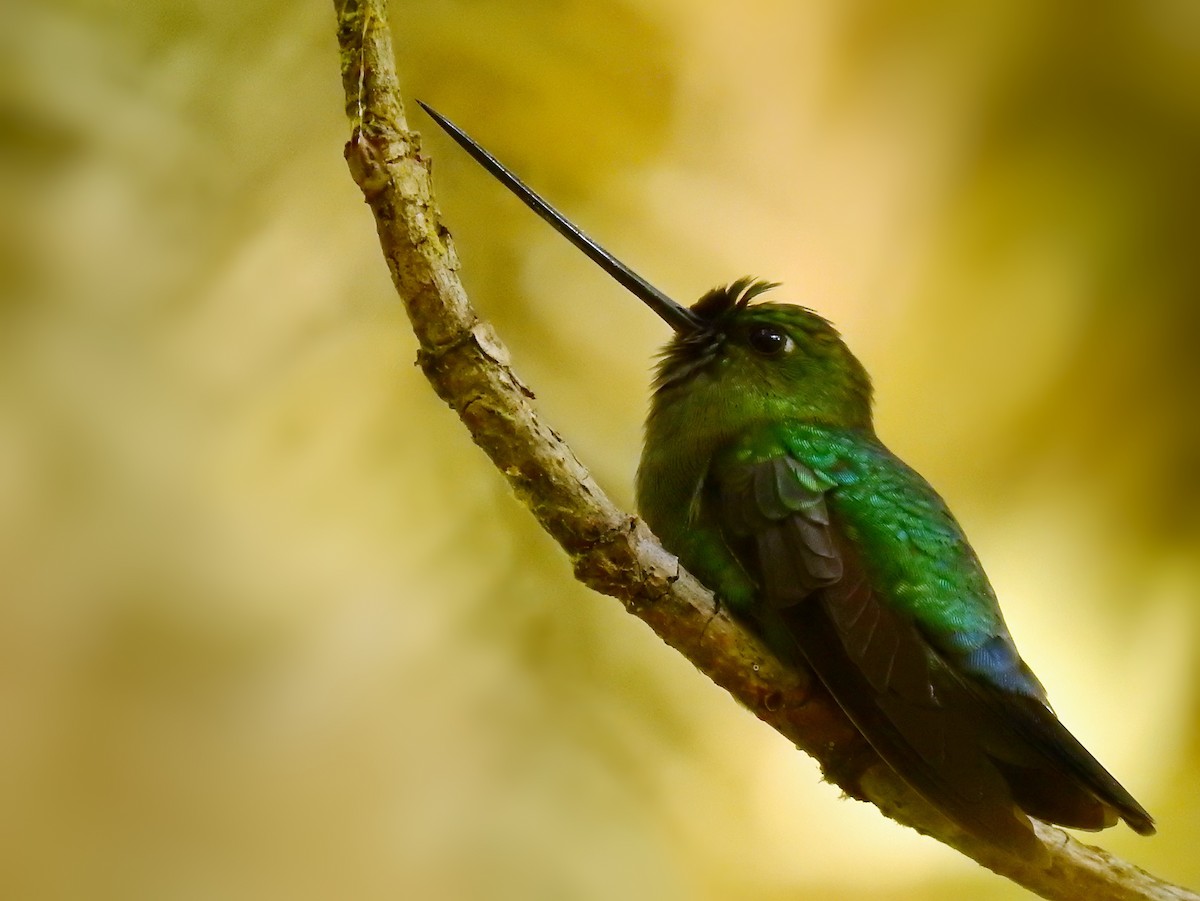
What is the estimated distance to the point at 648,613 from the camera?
55.4 inches

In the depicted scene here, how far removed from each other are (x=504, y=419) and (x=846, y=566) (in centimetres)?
61

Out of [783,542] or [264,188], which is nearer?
[783,542]

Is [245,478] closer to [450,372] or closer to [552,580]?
[552,580]

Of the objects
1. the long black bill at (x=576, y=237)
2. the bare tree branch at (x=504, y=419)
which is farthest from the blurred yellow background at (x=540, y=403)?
the bare tree branch at (x=504, y=419)

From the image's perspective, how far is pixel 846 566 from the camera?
1595 mm

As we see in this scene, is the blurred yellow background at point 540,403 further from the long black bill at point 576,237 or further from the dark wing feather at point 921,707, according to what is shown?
the dark wing feather at point 921,707

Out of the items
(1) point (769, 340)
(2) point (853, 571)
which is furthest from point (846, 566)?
(1) point (769, 340)

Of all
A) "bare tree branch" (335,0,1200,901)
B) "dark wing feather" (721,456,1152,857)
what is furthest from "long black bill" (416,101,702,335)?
"dark wing feather" (721,456,1152,857)

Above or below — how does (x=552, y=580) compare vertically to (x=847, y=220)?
below

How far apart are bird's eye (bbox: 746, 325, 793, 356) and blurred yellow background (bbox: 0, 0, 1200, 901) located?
63 centimetres

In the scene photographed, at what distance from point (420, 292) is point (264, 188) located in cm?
121

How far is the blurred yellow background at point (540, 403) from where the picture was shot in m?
2.01

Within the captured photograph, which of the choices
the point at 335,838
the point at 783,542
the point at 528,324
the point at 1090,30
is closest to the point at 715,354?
the point at 783,542

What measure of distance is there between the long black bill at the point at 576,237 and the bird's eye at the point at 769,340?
0.11m
